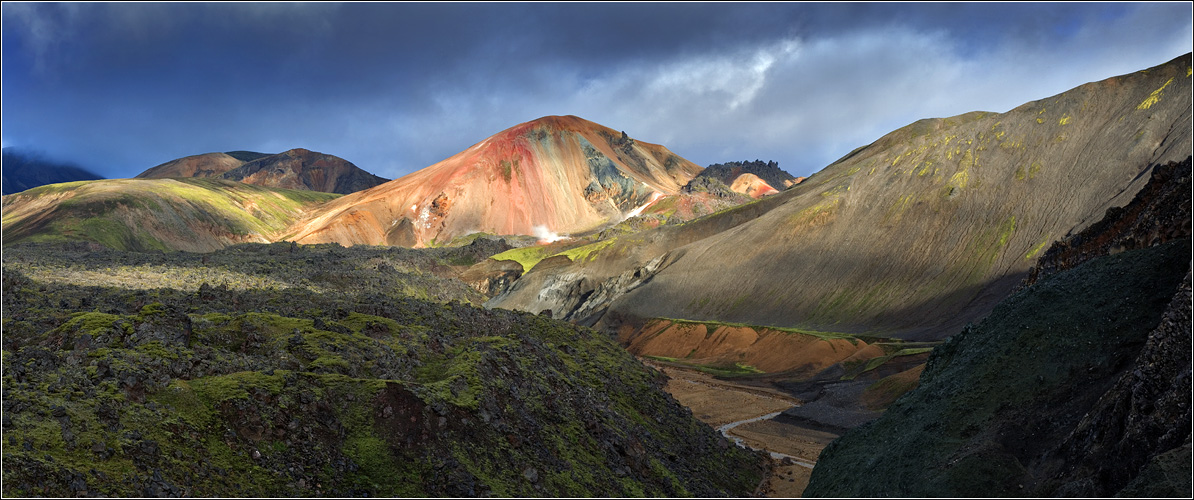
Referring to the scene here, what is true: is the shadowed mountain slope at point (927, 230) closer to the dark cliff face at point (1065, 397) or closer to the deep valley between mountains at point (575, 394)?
the deep valley between mountains at point (575, 394)

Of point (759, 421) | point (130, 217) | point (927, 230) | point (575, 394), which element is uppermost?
point (130, 217)

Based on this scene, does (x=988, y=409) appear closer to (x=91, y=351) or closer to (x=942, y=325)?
(x=91, y=351)

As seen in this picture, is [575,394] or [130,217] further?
[130,217]

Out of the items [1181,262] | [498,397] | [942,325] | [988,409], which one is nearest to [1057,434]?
[988,409]

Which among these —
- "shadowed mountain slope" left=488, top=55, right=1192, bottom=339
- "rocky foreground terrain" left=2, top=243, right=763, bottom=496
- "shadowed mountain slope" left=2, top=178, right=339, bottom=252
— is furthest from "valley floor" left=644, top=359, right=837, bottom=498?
"shadowed mountain slope" left=2, top=178, right=339, bottom=252

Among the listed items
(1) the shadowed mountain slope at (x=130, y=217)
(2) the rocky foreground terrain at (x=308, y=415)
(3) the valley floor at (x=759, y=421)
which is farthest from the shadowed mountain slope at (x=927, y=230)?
(1) the shadowed mountain slope at (x=130, y=217)

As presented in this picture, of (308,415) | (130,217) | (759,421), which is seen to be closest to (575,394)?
(308,415)

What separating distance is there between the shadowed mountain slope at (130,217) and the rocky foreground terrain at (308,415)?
430 feet

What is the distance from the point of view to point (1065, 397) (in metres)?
18.7

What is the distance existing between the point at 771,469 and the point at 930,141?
91693 millimetres

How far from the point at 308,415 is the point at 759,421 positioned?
34707 millimetres

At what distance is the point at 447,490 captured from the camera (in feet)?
64.5

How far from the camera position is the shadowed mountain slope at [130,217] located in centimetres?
14462

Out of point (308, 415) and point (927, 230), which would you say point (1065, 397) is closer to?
point (308, 415)
